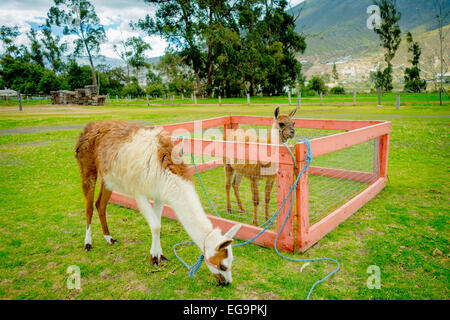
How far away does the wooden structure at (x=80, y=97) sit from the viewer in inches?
1607

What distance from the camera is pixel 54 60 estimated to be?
79.8 meters

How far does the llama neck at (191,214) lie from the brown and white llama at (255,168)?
1.42 meters

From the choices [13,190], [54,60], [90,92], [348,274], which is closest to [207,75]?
[90,92]

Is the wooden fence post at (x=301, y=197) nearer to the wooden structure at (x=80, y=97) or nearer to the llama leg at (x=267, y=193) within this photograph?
the llama leg at (x=267, y=193)

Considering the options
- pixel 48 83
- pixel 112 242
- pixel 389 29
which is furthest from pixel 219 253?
pixel 389 29

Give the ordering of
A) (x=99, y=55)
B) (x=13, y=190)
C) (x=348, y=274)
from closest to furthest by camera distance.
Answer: (x=348, y=274) < (x=13, y=190) < (x=99, y=55)

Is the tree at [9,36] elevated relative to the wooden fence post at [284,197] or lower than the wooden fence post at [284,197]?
elevated

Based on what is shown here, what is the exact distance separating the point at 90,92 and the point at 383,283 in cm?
4551

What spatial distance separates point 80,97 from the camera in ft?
136

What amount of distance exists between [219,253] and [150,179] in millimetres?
1201

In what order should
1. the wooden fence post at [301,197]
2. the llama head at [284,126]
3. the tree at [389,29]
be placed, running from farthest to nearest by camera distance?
the tree at [389,29] → the llama head at [284,126] → the wooden fence post at [301,197]

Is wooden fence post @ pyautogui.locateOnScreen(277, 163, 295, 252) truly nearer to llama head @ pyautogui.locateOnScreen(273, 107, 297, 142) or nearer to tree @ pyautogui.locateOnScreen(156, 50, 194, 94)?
llama head @ pyautogui.locateOnScreen(273, 107, 297, 142)

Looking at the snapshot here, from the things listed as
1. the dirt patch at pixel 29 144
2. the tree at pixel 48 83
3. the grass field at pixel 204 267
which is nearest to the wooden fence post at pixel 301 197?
the grass field at pixel 204 267

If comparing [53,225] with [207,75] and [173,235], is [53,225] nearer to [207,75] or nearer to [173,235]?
[173,235]
